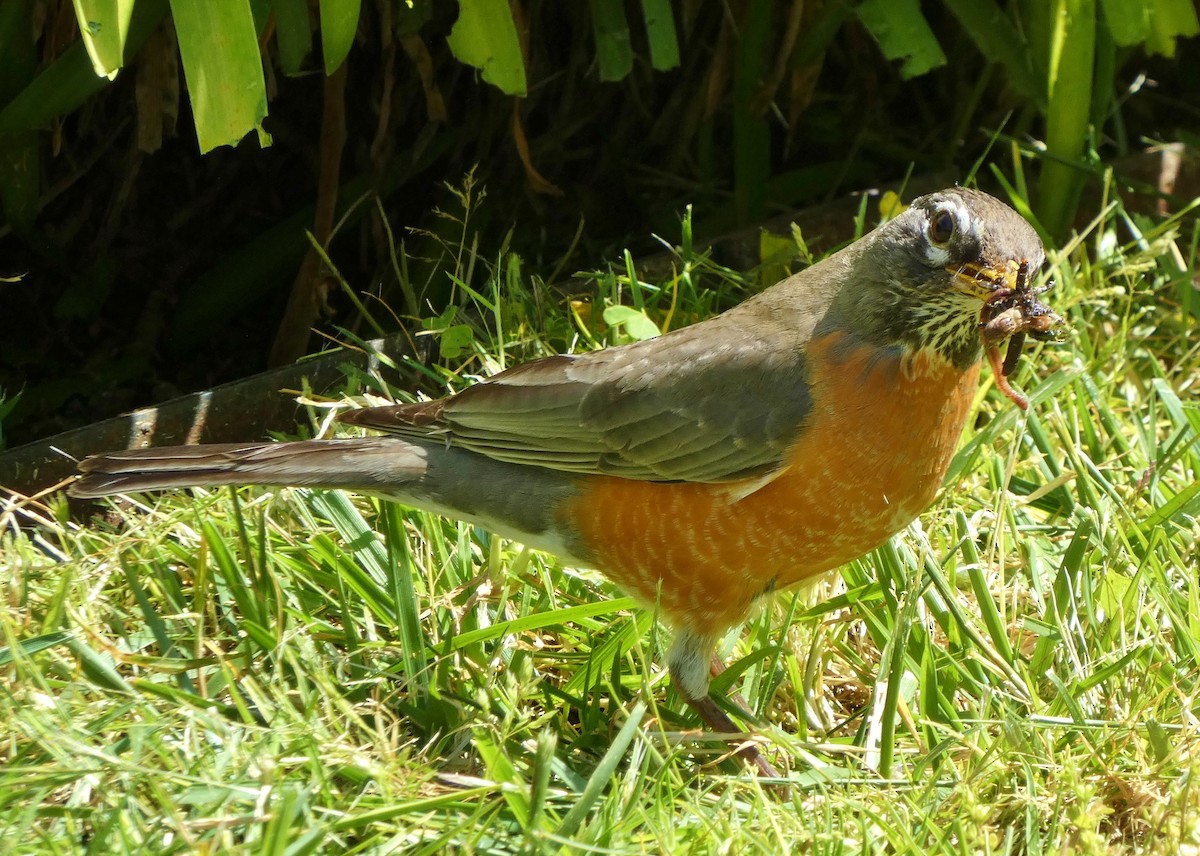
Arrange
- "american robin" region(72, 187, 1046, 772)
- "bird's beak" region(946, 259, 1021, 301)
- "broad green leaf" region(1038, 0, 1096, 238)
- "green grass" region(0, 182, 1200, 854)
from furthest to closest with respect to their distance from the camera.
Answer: "broad green leaf" region(1038, 0, 1096, 238), "american robin" region(72, 187, 1046, 772), "bird's beak" region(946, 259, 1021, 301), "green grass" region(0, 182, 1200, 854)

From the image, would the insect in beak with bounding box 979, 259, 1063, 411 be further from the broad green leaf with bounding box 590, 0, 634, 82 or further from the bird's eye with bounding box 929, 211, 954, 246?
the broad green leaf with bounding box 590, 0, 634, 82

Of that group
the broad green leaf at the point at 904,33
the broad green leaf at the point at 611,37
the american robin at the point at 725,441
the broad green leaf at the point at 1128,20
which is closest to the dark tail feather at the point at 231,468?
the american robin at the point at 725,441

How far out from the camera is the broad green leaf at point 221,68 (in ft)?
10.3

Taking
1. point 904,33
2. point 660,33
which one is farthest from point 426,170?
point 904,33

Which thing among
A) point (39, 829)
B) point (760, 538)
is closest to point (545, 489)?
point (760, 538)

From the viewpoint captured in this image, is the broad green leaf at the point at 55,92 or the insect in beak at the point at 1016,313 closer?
the insect in beak at the point at 1016,313

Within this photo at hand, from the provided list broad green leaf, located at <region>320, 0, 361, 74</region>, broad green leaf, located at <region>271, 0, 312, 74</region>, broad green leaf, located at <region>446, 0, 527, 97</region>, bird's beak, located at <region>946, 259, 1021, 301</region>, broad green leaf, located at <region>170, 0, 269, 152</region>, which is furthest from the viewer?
broad green leaf, located at <region>446, 0, 527, 97</region>

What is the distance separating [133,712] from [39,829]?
16.3 inches

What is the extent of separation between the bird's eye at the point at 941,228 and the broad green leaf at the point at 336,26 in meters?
1.65

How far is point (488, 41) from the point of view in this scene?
12.3 ft

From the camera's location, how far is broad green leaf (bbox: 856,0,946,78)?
4270 millimetres

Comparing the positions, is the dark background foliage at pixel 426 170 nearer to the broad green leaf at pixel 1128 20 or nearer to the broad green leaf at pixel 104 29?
the broad green leaf at pixel 1128 20

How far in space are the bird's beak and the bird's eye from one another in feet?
0.20

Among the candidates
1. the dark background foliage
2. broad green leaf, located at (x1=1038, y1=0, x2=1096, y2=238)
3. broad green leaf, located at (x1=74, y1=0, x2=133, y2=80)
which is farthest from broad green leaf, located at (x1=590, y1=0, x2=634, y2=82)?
broad green leaf, located at (x1=74, y1=0, x2=133, y2=80)
